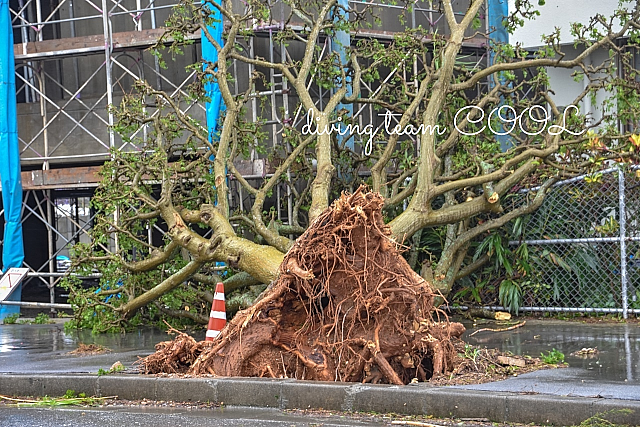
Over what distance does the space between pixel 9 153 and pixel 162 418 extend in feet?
Answer: 36.0

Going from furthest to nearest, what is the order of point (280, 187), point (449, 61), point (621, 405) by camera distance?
point (280, 187)
point (449, 61)
point (621, 405)

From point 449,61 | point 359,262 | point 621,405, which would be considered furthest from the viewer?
point 449,61

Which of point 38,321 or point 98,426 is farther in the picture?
point 38,321

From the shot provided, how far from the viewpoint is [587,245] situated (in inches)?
474

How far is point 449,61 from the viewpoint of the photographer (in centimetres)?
1216

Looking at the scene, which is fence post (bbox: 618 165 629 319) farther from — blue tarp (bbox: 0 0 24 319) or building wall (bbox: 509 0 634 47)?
blue tarp (bbox: 0 0 24 319)

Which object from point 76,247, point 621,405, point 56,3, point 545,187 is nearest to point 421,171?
point 545,187

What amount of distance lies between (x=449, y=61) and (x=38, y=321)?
8849 millimetres

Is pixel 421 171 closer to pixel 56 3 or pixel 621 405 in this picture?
pixel 621 405

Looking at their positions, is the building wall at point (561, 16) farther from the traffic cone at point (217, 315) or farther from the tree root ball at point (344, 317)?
the tree root ball at point (344, 317)

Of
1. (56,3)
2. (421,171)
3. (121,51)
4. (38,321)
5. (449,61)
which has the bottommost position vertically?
(38,321)

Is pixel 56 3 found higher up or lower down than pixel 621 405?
higher up

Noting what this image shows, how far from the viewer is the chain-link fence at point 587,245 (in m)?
11.3

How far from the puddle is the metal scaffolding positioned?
5.59 metres
